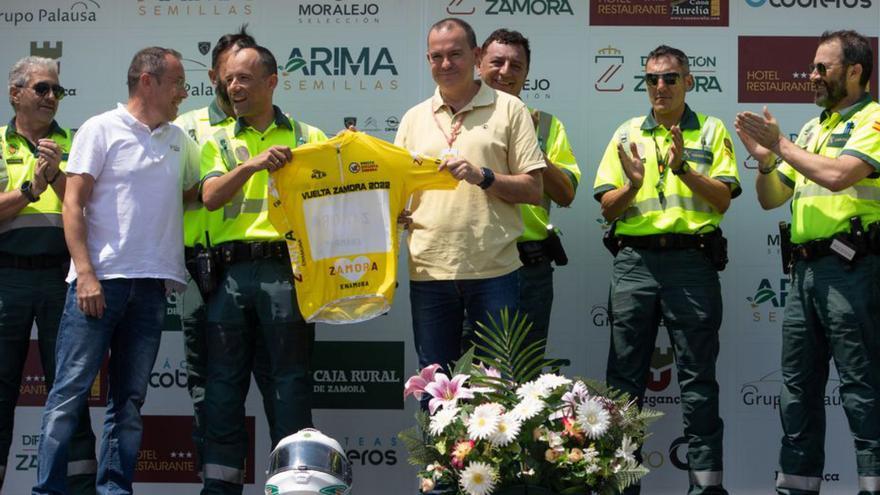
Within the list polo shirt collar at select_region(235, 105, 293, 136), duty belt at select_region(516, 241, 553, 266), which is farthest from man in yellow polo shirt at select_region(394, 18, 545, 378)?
polo shirt collar at select_region(235, 105, 293, 136)

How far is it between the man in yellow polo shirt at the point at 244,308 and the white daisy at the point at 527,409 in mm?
1965

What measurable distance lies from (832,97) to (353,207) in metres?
2.20

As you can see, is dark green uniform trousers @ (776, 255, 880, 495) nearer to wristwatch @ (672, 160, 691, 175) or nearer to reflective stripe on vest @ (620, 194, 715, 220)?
reflective stripe on vest @ (620, 194, 715, 220)

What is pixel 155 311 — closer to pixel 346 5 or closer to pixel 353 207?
pixel 353 207

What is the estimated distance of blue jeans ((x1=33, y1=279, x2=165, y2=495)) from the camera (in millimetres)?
4551

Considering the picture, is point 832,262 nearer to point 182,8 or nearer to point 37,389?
point 182,8

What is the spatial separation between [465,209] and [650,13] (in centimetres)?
189

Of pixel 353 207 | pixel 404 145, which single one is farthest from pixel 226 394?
pixel 404 145

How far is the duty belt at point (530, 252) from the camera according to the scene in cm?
538

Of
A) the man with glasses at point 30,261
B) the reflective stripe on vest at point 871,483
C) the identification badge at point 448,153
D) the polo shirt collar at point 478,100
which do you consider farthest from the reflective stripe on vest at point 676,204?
the man with glasses at point 30,261

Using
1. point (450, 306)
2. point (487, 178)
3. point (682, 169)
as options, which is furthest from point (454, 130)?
point (682, 169)

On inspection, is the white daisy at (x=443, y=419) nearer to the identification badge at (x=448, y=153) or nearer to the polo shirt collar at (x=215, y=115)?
the identification badge at (x=448, y=153)

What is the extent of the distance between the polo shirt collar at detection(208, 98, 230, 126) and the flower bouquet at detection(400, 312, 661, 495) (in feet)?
8.10

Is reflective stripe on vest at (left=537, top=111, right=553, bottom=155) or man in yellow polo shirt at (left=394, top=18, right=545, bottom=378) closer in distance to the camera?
man in yellow polo shirt at (left=394, top=18, right=545, bottom=378)
